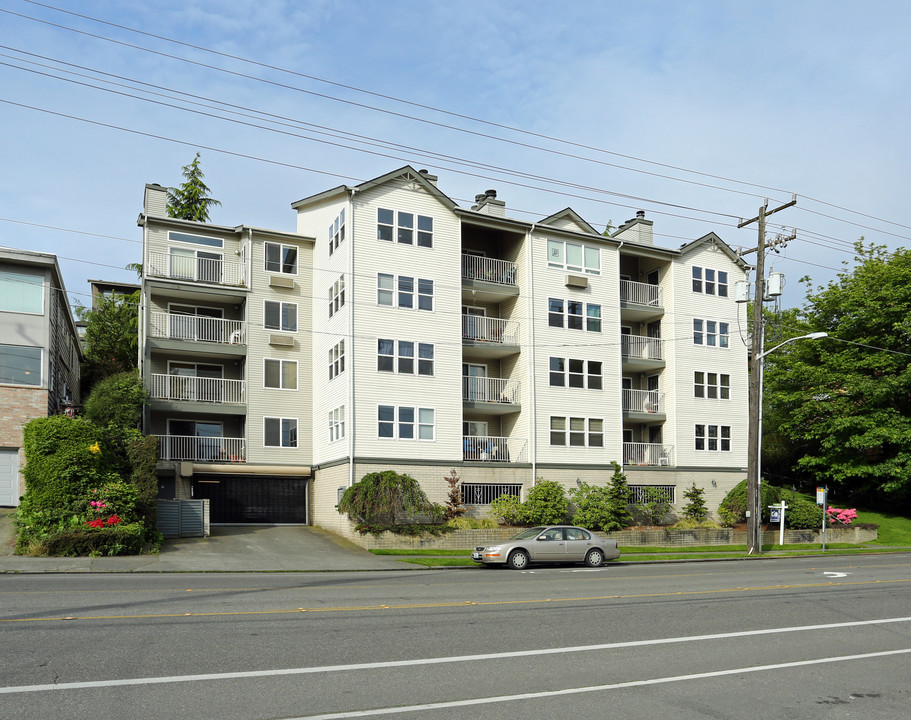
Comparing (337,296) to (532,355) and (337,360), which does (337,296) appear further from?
(532,355)

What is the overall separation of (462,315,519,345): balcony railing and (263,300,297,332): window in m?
7.42

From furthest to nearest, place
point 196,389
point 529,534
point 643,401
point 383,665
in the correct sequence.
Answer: point 643,401, point 196,389, point 529,534, point 383,665

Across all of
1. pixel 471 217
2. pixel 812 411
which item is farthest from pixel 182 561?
pixel 812 411

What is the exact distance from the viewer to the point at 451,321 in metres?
34.8

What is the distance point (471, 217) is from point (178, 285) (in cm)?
1223

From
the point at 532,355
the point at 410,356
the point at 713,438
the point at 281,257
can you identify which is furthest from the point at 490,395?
the point at 713,438

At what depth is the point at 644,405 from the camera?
40.4 meters

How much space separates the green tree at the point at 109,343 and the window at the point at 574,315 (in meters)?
21.2

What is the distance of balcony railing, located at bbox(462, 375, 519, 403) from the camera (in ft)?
119

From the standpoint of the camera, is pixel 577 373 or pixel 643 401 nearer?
pixel 577 373

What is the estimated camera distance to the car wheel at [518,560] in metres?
25.0

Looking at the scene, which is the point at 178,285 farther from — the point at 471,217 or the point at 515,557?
the point at 515,557

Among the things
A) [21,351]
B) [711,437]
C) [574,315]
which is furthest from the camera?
[711,437]

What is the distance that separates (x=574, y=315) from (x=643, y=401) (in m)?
5.96
